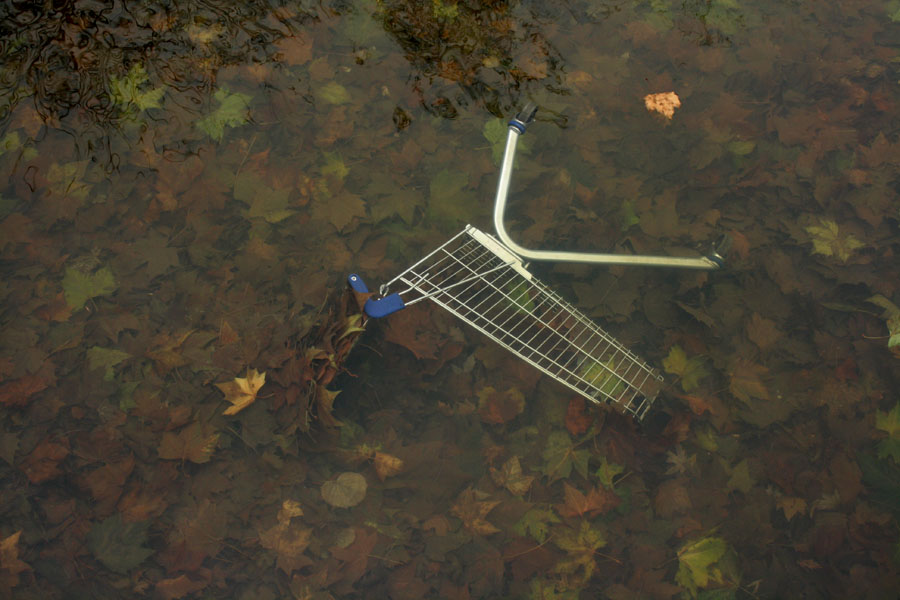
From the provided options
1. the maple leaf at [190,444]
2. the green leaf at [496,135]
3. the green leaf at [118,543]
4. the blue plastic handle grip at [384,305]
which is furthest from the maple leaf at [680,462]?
the green leaf at [118,543]

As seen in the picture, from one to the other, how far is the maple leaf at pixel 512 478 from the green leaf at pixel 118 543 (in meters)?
1.53

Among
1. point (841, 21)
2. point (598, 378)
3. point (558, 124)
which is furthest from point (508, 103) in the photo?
point (841, 21)

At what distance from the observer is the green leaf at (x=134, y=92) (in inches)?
119

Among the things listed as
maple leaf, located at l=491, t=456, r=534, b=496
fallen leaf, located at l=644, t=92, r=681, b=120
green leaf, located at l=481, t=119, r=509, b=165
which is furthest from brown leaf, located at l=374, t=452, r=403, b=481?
fallen leaf, located at l=644, t=92, r=681, b=120

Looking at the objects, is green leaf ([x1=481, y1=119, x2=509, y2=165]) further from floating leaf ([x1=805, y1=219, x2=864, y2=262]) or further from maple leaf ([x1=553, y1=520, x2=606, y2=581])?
maple leaf ([x1=553, y1=520, x2=606, y2=581])

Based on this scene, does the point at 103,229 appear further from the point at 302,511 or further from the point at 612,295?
the point at 612,295

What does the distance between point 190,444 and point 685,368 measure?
2.37 meters

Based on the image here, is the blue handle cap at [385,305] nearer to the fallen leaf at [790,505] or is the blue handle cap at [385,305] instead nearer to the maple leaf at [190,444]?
the maple leaf at [190,444]

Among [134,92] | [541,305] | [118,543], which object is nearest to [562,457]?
[541,305]

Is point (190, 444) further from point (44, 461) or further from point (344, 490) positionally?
point (344, 490)

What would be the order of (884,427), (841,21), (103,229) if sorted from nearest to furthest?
1. (884,427)
2. (103,229)
3. (841,21)

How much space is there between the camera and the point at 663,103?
3.24 metres

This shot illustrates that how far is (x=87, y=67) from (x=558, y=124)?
261 centimetres

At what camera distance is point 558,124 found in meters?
3.17
